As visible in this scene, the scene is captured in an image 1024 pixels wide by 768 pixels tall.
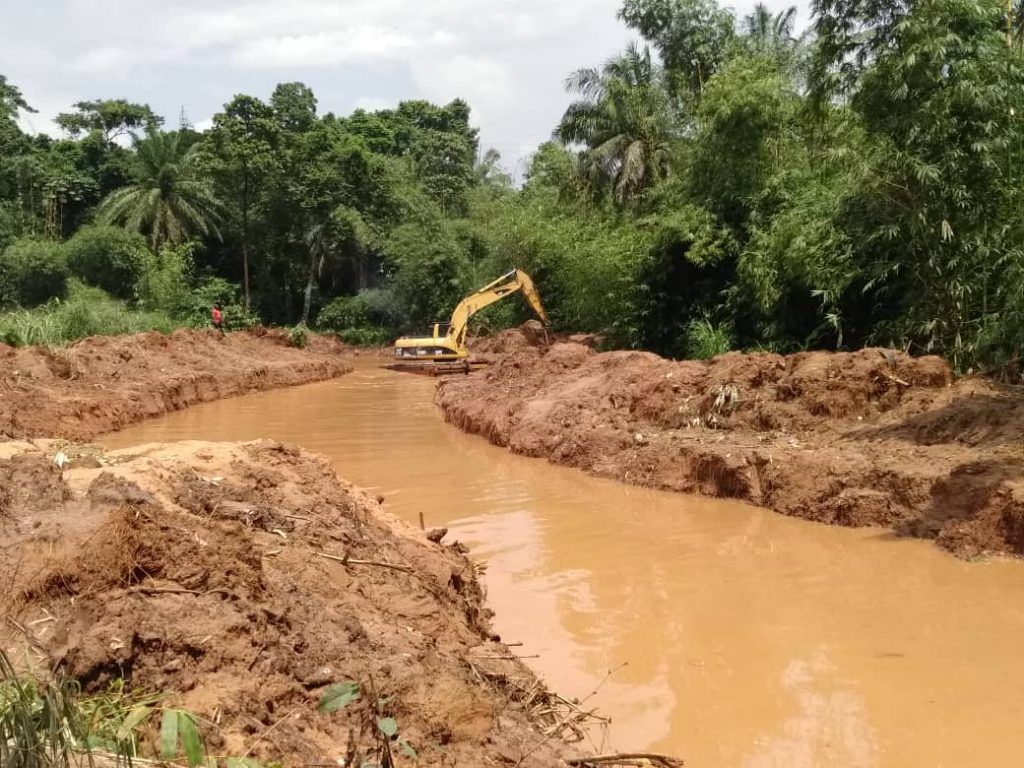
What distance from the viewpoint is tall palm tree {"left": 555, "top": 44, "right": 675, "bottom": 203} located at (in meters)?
23.6

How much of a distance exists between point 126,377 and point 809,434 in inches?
509

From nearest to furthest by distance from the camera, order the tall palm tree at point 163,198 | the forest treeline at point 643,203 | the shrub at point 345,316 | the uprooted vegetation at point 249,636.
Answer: the uprooted vegetation at point 249,636
the forest treeline at point 643,203
the tall palm tree at point 163,198
the shrub at point 345,316

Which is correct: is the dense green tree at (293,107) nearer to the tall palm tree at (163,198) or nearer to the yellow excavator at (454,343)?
the tall palm tree at (163,198)

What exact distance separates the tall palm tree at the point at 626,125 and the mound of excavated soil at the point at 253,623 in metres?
19.0

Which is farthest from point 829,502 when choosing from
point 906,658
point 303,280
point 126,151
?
point 126,151

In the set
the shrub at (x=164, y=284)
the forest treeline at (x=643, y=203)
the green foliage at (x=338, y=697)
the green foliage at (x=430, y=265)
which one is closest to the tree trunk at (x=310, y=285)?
the forest treeline at (x=643, y=203)

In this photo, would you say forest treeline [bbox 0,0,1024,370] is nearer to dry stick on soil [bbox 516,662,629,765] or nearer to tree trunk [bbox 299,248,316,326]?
tree trunk [bbox 299,248,316,326]

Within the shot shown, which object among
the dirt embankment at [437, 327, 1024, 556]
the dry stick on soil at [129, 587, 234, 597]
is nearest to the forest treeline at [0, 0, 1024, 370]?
the dirt embankment at [437, 327, 1024, 556]

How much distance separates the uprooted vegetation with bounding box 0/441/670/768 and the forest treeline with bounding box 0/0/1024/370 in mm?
7722

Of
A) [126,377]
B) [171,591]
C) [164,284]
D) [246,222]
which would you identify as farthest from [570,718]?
[246,222]

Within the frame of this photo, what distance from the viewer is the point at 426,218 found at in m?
32.6

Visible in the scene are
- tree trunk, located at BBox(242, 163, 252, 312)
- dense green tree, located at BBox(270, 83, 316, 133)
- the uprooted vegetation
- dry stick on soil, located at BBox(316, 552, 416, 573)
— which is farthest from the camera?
dense green tree, located at BBox(270, 83, 316, 133)

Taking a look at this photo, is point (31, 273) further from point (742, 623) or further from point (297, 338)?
point (742, 623)

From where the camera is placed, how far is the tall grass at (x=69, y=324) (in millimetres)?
18312
